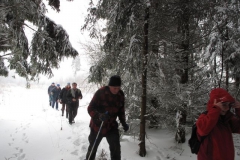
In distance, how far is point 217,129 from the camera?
7.98 ft

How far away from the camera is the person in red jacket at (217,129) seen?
235 centimetres

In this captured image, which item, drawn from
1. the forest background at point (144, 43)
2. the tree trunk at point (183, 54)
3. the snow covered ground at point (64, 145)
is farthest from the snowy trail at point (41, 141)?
the tree trunk at point (183, 54)

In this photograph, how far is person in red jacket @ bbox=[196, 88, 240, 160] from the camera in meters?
2.35

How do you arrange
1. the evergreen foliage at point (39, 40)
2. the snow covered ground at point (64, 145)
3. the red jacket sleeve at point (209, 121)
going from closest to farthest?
the red jacket sleeve at point (209, 121)
the evergreen foliage at point (39, 40)
the snow covered ground at point (64, 145)

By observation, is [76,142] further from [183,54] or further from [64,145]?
[183,54]

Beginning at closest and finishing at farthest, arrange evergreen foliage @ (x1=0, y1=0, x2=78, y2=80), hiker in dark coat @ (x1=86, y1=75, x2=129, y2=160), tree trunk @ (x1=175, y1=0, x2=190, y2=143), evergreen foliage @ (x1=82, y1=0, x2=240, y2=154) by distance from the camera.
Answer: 1. hiker in dark coat @ (x1=86, y1=75, x2=129, y2=160)
2. evergreen foliage @ (x1=82, y1=0, x2=240, y2=154)
3. evergreen foliage @ (x1=0, y1=0, x2=78, y2=80)
4. tree trunk @ (x1=175, y1=0, x2=190, y2=143)

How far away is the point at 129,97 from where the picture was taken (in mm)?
6445

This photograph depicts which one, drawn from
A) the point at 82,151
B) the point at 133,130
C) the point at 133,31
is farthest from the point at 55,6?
the point at 133,130

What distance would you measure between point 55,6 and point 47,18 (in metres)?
0.49

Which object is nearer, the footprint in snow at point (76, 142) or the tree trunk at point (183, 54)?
the tree trunk at point (183, 54)

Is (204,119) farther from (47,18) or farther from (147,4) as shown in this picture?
(47,18)

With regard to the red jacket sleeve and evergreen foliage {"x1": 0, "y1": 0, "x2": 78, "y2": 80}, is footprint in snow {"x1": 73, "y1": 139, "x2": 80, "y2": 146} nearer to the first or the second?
evergreen foliage {"x1": 0, "y1": 0, "x2": 78, "y2": 80}

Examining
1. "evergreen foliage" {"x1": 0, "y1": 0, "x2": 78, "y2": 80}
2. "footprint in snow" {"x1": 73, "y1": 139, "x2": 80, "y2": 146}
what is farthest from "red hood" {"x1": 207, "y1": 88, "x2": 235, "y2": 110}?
"footprint in snow" {"x1": 73, "y1": 139, "x2": 80, "y2": 146}

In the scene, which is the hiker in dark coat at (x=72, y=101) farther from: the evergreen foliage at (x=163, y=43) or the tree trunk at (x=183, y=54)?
the tree trunk at (x=183, y=54)
